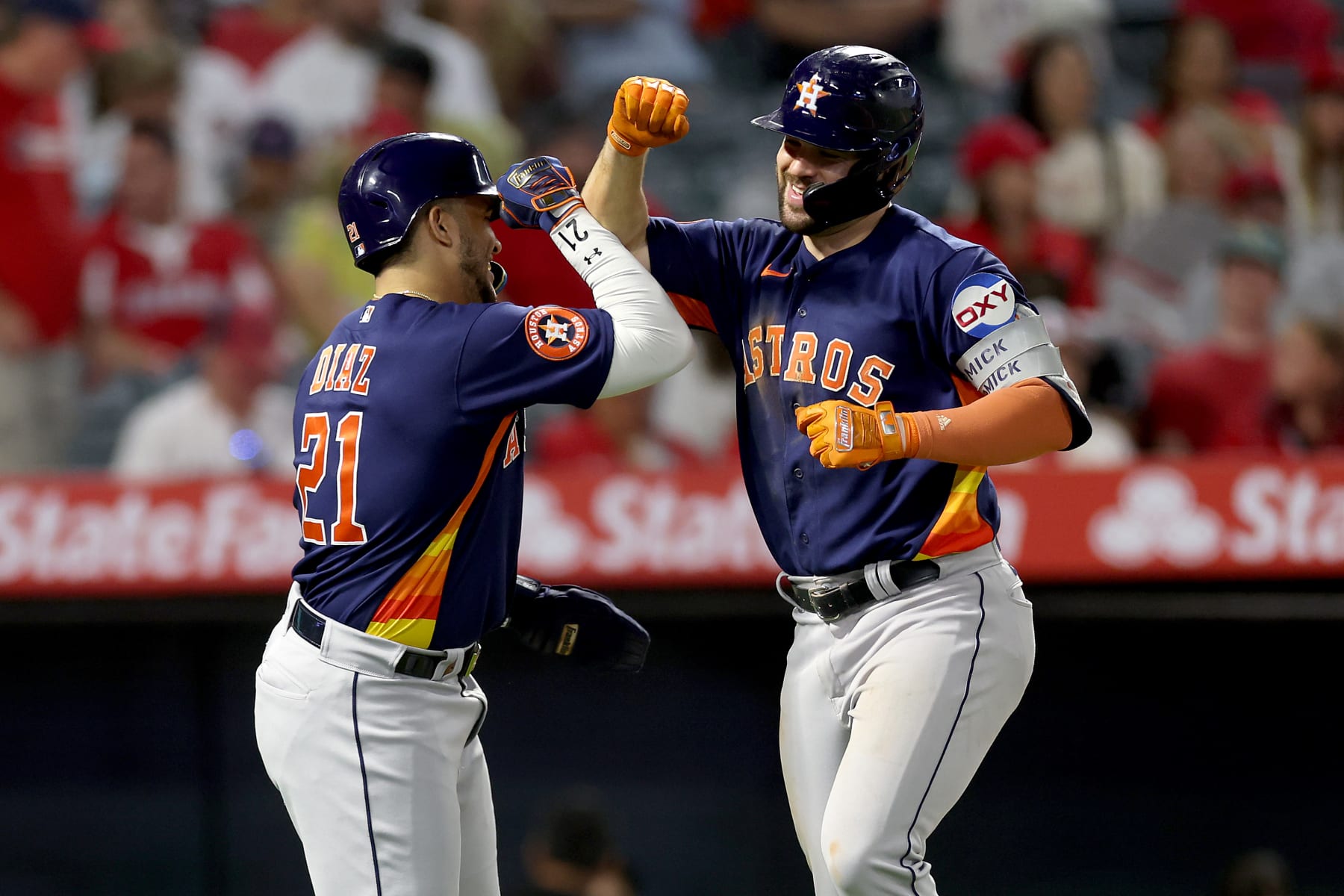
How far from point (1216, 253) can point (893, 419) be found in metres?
3.74

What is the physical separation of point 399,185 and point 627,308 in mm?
457

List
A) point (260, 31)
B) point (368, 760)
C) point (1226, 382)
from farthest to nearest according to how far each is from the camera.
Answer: point (260, 31)
point (1226, 382)
point (368, 760)

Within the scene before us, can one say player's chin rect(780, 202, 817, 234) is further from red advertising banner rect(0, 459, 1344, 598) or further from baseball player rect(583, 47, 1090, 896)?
red advertising banner rect(0, 459, 1344, 598)

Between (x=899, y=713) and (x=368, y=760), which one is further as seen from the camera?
(x=899, y=713)

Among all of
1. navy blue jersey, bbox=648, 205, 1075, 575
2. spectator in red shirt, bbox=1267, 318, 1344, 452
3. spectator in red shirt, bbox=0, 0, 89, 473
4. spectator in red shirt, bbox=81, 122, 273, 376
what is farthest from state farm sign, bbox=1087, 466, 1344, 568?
spectator in red shirt, bbox=0, 0, 89, 473

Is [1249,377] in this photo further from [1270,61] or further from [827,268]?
[827,268]

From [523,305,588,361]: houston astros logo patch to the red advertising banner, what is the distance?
217cm

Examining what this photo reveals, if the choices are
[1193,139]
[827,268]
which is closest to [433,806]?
[827,268]

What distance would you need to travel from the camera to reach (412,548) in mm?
2717

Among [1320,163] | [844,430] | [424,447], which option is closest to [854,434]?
[844,430]

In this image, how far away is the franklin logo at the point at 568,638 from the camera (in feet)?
10.2

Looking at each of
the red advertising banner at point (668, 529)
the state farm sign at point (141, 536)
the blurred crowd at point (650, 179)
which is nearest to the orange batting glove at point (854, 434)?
the red advertising banner at point (668, 529)

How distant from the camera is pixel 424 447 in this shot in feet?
8.84

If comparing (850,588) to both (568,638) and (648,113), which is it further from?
(648,113)
